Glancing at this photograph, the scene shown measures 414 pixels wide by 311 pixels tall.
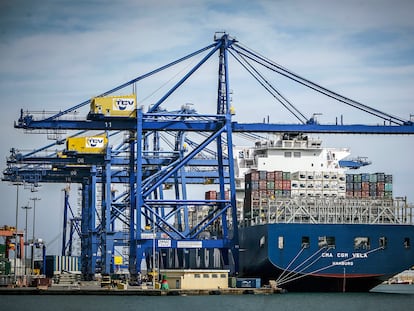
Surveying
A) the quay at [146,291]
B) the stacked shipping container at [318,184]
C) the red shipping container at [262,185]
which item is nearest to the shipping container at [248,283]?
the quay at [146,291]

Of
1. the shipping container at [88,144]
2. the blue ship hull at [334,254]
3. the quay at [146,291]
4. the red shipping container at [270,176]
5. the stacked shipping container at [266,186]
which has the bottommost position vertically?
the quay at [146,291]

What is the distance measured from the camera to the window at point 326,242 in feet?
206

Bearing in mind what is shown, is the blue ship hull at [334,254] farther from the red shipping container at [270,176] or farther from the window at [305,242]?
the red shipping container at [270,176]

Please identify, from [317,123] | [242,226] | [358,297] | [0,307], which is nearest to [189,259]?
[242,226]

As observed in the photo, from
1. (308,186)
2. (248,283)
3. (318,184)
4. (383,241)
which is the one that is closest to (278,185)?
(308,186)

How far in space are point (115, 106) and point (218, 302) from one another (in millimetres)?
16245

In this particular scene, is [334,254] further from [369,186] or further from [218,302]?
[369,186]

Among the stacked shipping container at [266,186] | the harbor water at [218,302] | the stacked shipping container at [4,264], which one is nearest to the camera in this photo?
the harbor water at [218,302]

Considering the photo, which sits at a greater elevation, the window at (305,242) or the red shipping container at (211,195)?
the red shipping container at (211,195)

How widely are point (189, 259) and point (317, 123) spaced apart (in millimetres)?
22067

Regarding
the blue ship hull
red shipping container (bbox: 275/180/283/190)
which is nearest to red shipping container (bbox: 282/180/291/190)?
red shipping container (bbox: 275/180/283/190)

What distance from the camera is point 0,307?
173ft

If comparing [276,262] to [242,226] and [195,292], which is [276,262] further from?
[242,226]

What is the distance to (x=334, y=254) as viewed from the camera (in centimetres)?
6247
